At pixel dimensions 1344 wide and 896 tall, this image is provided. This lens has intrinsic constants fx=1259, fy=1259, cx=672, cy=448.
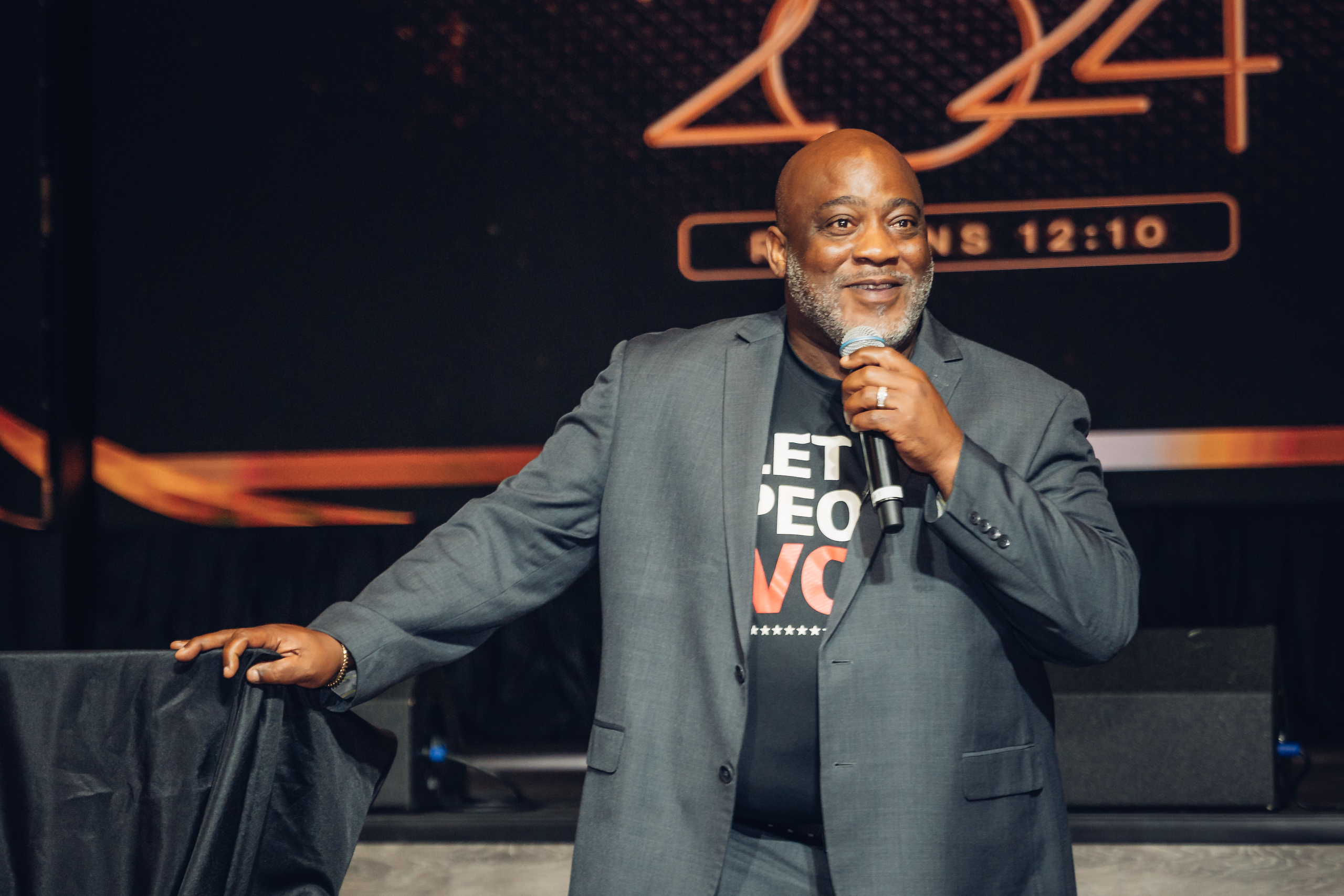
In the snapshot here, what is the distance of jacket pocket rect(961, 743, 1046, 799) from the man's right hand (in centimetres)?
70

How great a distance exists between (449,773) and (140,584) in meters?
2.04

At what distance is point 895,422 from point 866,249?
33 centimetres

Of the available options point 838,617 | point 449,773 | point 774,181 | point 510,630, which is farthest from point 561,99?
point 838,617

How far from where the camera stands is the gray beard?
4.92 feet

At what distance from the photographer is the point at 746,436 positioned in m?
1.50

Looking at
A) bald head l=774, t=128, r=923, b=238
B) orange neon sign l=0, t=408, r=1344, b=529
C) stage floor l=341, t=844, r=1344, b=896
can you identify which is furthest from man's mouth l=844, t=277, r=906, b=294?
orange neon sign l=0, t=408, r=1344, b=529

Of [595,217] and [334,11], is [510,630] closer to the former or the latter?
[595,217]

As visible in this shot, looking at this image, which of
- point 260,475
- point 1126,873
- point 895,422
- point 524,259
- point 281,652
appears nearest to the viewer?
point 895,422

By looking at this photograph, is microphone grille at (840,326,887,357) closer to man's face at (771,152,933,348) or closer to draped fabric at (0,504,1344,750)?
man's face at (771,152,933,348)

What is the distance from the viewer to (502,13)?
4.25 m

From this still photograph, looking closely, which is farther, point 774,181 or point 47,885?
point 774,181

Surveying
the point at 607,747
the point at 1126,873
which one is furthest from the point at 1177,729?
the point at 607,747

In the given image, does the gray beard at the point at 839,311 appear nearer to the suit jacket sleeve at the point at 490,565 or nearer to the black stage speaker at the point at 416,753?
the suit jacket sleeve at the point at 490,565

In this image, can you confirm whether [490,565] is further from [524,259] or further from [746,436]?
[524,259]
